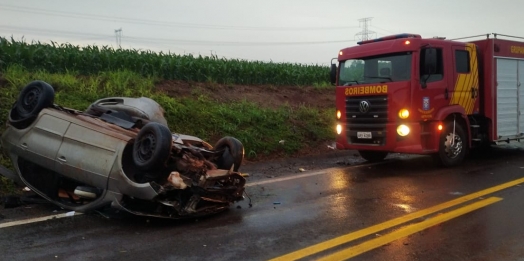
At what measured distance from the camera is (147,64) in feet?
52.0

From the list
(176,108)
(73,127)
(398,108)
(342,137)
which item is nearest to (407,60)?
(398,108)

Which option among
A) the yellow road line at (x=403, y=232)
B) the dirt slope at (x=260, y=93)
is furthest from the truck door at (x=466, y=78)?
the dirt slope at (x=260, y=93)

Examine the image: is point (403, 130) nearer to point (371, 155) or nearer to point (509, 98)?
point (371, 155)

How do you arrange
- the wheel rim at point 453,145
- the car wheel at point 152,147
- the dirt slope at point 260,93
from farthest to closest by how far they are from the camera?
the dirt slope at point 260,93 < the wheel rim at point 453,145 < the car wheel at point 152,147

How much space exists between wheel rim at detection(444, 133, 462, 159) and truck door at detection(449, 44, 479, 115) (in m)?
0.67

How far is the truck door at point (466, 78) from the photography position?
10016mm

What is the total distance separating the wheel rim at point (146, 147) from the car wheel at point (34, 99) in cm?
159

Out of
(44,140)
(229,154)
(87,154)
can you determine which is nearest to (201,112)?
(229,154)

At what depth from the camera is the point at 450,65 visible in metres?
9.86

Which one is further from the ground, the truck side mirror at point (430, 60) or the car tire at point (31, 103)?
the truck side mirror at point (430, 60)

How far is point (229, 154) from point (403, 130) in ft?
13.9

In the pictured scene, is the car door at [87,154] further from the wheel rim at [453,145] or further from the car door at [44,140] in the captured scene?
the wheel rim at [453,145]

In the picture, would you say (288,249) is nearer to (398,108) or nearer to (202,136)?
(398,108)

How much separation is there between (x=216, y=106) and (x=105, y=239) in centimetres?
854
